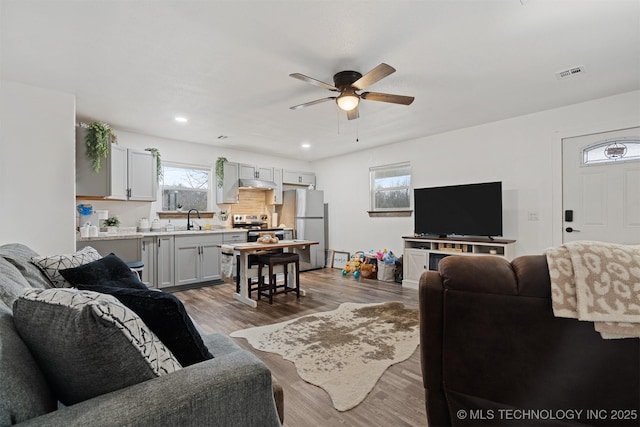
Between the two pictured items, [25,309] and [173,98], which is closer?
[25,309]

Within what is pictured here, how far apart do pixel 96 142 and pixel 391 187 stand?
484 centimetres

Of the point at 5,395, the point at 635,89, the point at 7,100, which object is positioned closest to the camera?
the point at 5,395

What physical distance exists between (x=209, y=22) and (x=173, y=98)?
1610mm

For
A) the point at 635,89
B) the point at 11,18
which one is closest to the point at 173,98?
the point at 11,18

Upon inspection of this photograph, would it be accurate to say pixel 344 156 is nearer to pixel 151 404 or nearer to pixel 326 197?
pixel 326 197

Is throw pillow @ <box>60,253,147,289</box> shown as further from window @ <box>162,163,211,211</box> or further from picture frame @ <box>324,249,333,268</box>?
picture frame @ <box>324,249,333,268</box>

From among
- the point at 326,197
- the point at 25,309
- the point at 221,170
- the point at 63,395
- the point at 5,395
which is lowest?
the point at 63,395

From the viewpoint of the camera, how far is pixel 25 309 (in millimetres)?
835

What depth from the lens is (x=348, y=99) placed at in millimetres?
2852

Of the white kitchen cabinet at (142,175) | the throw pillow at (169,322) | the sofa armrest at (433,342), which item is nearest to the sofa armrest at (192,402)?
the throw pillow at (169,322)

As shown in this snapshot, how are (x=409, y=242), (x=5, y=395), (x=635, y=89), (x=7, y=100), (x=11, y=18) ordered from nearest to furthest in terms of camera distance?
(x=5, y=395) < (x=11, y=18) < (x=7, y=100) < (x=635, y=89) < (x=409, y=242)

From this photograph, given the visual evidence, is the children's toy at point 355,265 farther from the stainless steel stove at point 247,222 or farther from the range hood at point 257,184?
the range hood at point 257,184

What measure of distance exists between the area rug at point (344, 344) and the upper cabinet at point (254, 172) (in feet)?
11.5

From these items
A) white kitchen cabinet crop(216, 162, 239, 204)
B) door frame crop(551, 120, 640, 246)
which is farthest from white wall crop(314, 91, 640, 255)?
white kitchen cabinet crop(216, 162, 239, 204)
